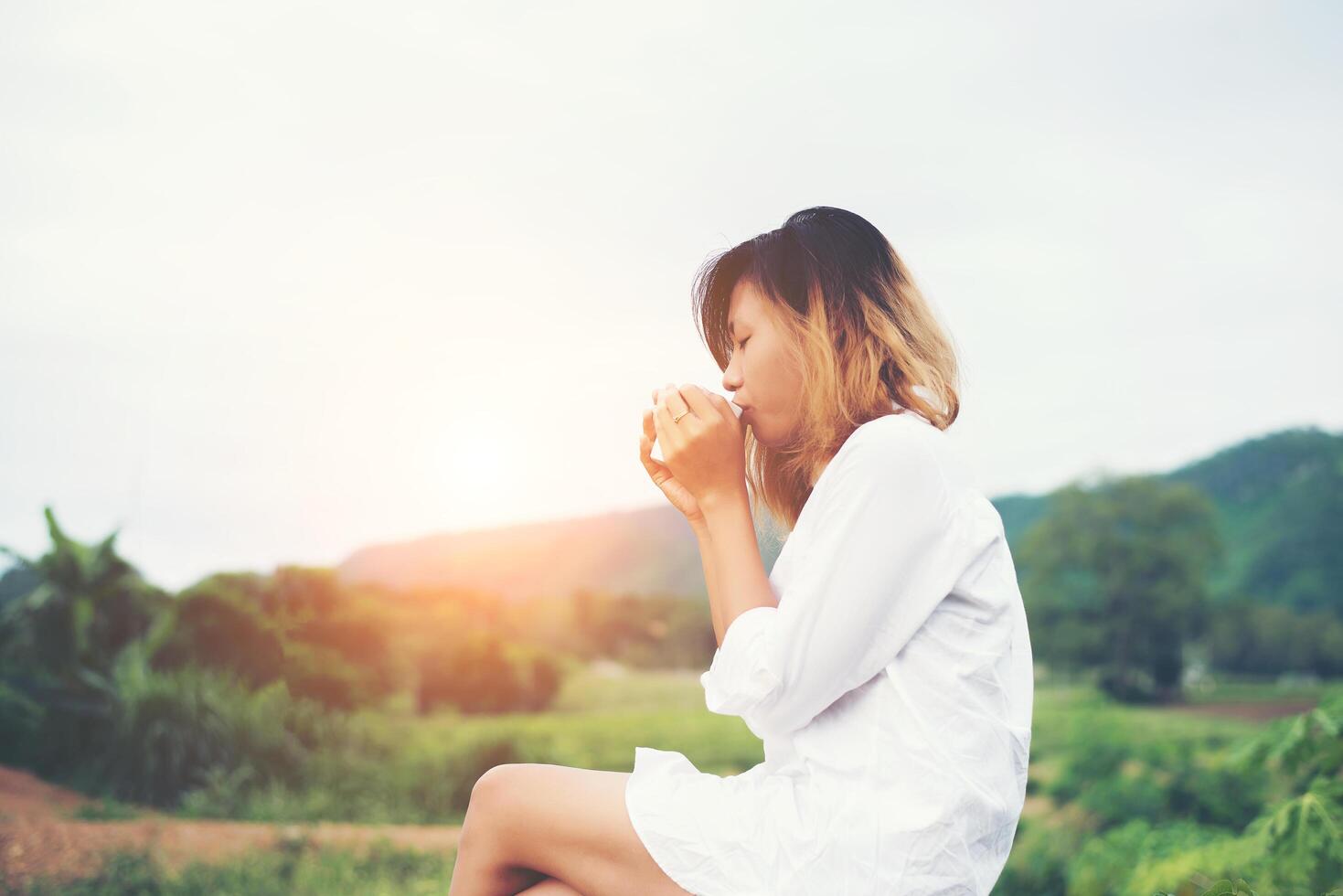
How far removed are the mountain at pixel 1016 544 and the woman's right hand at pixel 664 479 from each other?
21.6 ft

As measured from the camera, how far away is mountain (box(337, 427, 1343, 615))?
9.66 meters

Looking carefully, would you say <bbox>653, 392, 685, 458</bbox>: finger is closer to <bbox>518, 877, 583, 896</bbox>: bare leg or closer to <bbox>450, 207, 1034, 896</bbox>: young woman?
<bbox>450, 207, 1034, 896</bbox>: young woman

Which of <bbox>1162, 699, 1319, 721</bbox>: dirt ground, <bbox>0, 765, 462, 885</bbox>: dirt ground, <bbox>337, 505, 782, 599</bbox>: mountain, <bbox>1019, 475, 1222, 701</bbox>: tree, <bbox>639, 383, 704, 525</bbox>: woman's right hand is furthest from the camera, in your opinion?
<bbox>1019, 475, 1222, 701</bbox>: tree

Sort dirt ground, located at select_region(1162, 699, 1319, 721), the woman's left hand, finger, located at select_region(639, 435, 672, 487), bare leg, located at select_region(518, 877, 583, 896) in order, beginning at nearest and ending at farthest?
bare leg, located at select_region(518, 877, 583, 896)
the woman's left hand
finger, located at select_region(639, 435, 672, 487)
dirt ground, located at select_region(1162, 699, 1319, 721)

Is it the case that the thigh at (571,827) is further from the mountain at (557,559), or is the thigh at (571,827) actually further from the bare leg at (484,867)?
the mountain at (557,559)

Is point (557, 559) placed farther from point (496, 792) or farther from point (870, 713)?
point (870, 713)

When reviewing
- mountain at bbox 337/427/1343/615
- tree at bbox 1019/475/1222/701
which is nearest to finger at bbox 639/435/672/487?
mountain at bbox 337/427/1343/615

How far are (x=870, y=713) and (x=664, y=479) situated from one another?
71cm

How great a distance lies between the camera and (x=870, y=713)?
1.39 meters

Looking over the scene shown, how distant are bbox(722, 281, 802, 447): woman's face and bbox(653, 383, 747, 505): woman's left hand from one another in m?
0.05

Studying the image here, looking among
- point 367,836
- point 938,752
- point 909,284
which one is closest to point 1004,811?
point 938,752

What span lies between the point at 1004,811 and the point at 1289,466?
16534 millimetres

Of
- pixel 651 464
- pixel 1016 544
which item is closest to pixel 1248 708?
pixel 1016 544

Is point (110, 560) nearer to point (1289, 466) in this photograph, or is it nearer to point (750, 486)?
point (750, 486)
